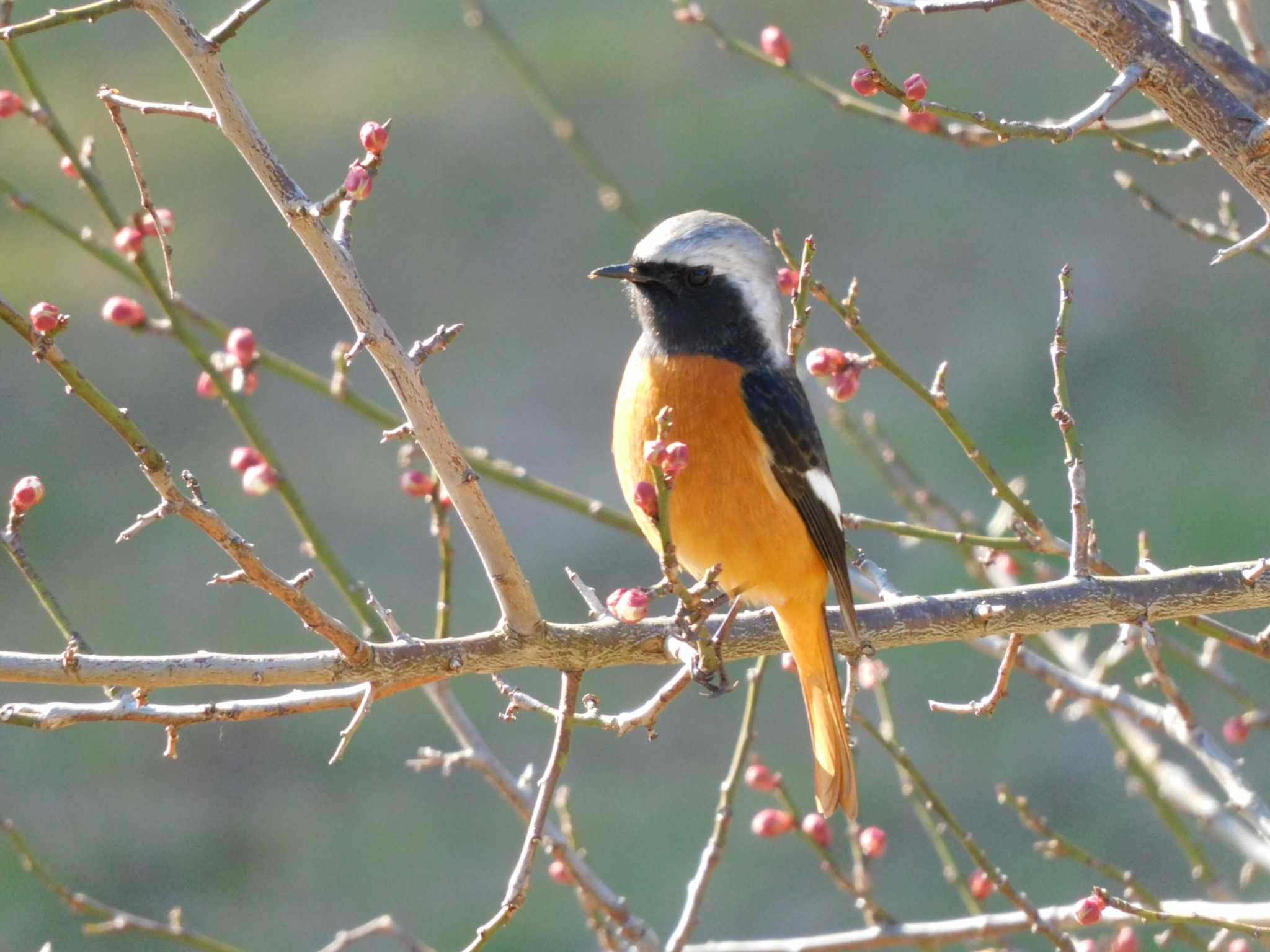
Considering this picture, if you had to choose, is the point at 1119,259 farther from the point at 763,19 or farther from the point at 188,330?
the point at 188,330

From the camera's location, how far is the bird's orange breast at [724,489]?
328 cm

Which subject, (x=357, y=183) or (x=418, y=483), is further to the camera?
(x=418, y=483)

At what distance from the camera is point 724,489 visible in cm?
329

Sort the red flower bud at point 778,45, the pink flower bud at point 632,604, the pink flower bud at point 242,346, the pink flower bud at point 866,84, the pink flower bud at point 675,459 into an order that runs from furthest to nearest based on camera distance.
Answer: the red flower bud at point 778,45
the pink flower bud at point 242,346
the pink flower bud at point 866,84
the pink flower bud at point 632,604
the pink flower bud at point 675,459

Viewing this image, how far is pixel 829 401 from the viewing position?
3863 mm

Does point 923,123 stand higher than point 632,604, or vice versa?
point 923,123

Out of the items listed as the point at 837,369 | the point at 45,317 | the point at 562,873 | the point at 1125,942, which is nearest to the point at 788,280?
the point at 837,369

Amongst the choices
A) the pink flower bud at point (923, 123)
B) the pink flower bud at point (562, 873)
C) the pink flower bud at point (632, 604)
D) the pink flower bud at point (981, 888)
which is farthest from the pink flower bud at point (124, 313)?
the pink flower bud at point (981, 888)

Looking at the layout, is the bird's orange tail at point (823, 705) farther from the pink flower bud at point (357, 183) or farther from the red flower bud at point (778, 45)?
the pink flower bud at point (357, 183)

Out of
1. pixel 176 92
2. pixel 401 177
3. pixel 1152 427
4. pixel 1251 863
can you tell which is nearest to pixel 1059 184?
pixel 1152 427

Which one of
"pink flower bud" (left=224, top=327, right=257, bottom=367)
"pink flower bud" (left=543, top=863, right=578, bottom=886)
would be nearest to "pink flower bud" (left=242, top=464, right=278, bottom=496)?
"pink flower bud" (left=224, top=327, right=257, bottom=367)

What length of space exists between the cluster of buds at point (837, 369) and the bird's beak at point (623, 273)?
60 cm

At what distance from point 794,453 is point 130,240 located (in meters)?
1.55

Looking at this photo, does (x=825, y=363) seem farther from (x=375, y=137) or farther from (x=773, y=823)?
(x=773, y=823)
